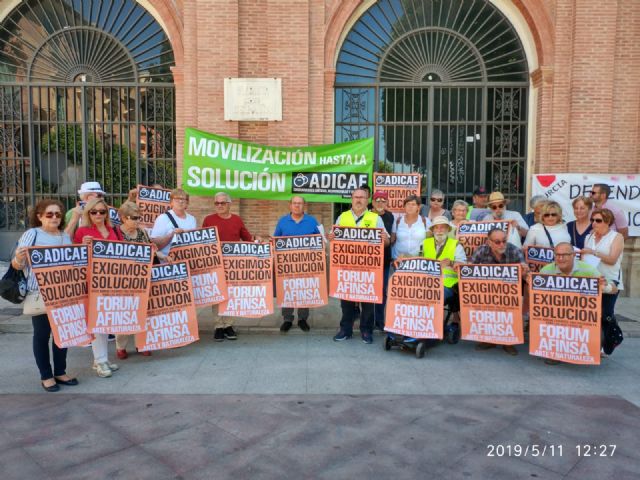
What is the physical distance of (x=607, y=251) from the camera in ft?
18.6

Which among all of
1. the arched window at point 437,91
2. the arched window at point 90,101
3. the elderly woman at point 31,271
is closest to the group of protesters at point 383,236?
the elderly woman at point 31,271

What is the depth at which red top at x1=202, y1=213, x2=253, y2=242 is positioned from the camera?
6453 millimetres

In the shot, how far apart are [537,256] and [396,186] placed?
297 cm

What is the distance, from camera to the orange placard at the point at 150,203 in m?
8.06

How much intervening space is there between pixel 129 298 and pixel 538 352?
14.8ft

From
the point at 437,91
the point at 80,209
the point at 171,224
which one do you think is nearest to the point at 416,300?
the point at 171,224

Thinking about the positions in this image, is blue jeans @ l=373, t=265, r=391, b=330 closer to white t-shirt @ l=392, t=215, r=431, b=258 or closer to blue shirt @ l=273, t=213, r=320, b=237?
white t-shirt @ l=392, t=215, r=431, b=258

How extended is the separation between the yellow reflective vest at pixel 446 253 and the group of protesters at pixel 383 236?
0.04 feet

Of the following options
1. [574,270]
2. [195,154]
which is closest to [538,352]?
[574,270]

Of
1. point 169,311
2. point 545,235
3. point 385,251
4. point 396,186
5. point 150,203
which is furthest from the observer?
point 396,186

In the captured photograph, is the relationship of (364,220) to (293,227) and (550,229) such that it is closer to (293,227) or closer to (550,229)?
(293,227)

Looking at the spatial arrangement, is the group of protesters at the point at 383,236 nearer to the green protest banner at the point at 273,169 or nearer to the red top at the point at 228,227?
the red top at the point at 228,227

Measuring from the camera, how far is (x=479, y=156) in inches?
391

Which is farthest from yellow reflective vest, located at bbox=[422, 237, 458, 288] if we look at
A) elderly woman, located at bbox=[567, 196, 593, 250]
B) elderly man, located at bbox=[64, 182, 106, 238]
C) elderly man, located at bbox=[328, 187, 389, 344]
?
elderly man, located at bbox=[64, 182, 106, 238]
